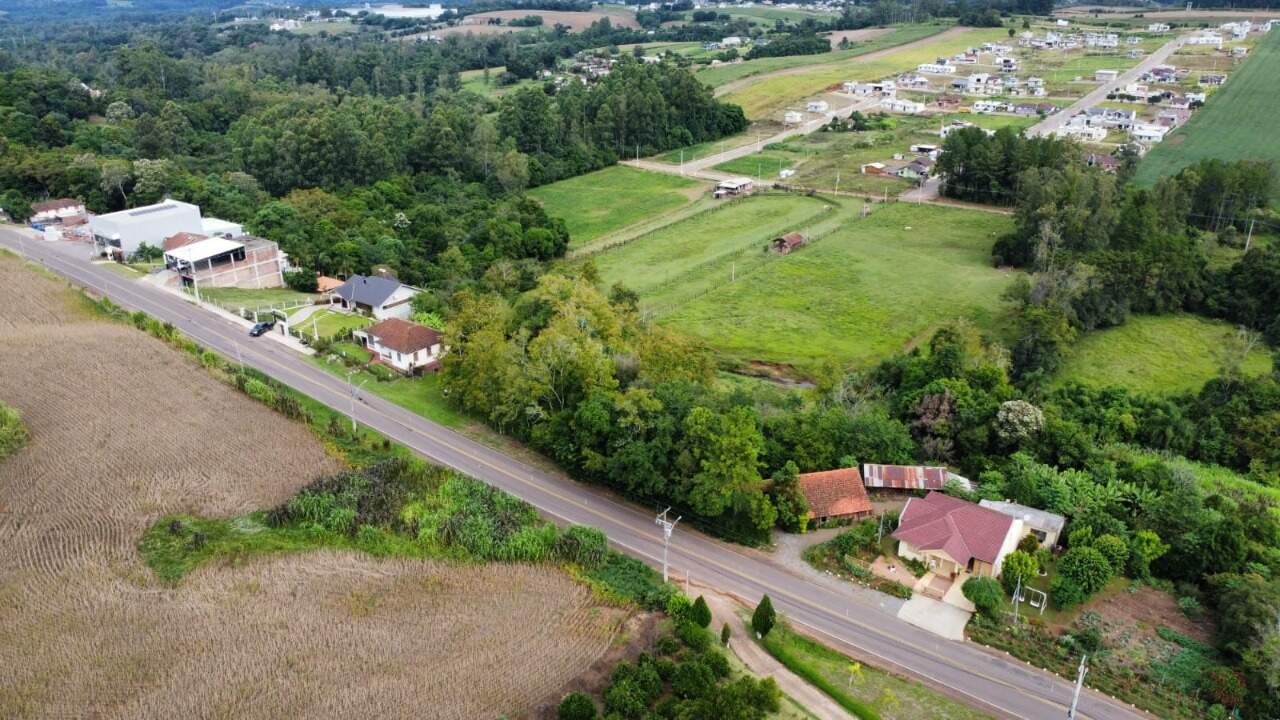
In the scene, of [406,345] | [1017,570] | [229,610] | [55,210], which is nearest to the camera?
[229,610]

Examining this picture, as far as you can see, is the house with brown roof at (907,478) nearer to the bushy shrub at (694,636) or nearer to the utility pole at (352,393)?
the bushy shrub at (694,636)

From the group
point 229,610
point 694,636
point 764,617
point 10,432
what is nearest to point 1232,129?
point 764,617

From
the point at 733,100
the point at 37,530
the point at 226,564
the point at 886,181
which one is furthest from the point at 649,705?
the point at 733,100

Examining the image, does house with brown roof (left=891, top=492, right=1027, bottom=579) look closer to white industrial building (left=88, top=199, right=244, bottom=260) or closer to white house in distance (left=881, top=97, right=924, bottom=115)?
white industrial building (left=88, top=199, right=244, bottom=260)

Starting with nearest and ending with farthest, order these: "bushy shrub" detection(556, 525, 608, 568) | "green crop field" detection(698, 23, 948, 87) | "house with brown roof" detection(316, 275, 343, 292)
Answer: "bushy shrub" detection(556, 525, 608, 568) < "house with brown roof" detection(316, 275, 343, 292) < "green crop field" detection(698, 23, 948, 87)

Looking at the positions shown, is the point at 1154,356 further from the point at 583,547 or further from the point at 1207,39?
the point at 1207,39

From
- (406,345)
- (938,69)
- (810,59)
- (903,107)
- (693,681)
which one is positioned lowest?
(693,681)

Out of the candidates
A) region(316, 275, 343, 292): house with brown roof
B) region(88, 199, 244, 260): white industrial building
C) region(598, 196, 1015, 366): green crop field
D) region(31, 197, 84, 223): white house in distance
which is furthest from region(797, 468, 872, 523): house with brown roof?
region(31, 197, 84, 223): white house in distance
